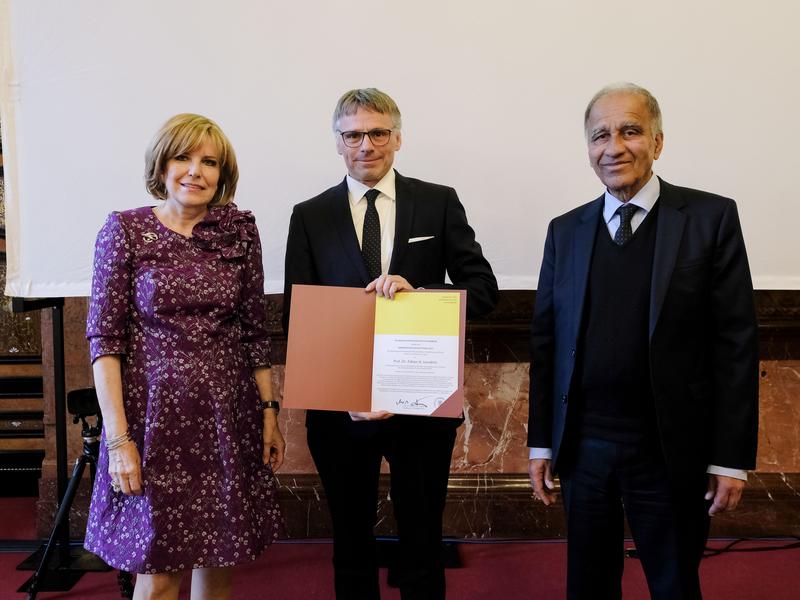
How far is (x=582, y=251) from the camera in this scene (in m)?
1.59

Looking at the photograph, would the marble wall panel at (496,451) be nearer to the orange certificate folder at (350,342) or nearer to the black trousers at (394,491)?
the black trousers at (394,491)

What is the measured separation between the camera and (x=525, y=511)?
289cm

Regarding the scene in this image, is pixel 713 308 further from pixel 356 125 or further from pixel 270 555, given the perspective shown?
pixel 270 555

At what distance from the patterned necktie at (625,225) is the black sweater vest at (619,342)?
0.01 meters

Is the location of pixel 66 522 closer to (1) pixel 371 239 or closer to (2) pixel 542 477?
(1) pixel 371 239

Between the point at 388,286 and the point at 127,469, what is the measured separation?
74 cm

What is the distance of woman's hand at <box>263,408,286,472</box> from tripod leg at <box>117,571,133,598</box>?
3.35 feet

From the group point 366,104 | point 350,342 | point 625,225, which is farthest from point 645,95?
point 350,342

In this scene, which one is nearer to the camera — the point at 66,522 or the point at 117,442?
the point at 117,442

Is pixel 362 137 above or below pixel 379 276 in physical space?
above

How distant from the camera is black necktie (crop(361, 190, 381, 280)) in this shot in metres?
1.77

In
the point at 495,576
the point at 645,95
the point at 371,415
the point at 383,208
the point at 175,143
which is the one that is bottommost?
the point at 495,576
